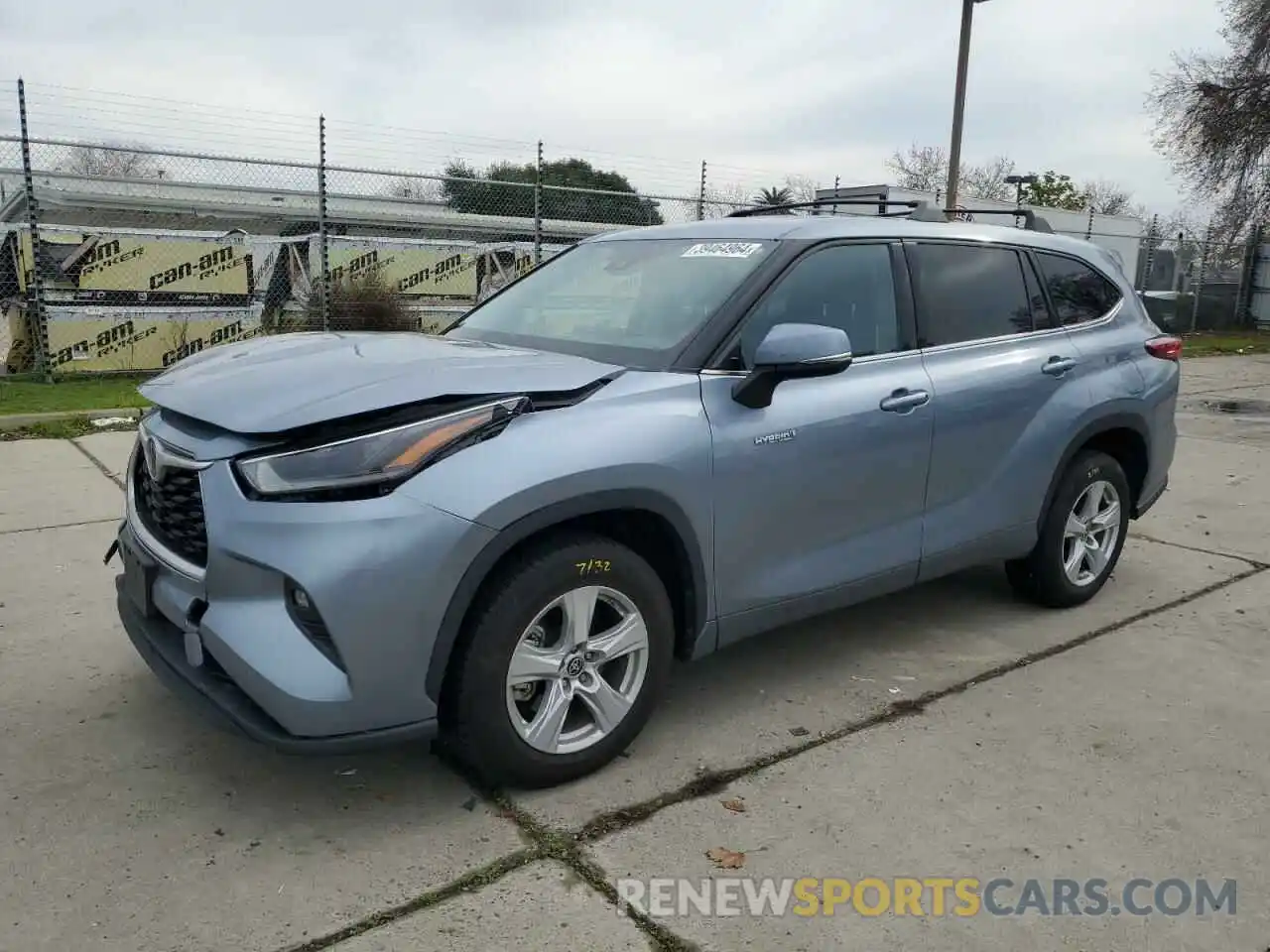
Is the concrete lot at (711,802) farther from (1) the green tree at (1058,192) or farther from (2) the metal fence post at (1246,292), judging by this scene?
(1) the green tree at (1058,192)

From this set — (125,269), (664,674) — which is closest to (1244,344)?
(125,269)

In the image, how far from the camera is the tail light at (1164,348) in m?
4.92

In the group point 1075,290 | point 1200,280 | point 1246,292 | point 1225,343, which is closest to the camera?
point 1075,290

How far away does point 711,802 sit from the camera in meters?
3.03

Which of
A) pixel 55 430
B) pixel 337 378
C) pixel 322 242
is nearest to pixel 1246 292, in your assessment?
pixel 322 242

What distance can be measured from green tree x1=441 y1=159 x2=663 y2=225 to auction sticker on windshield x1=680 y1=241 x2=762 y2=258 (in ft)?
26.9

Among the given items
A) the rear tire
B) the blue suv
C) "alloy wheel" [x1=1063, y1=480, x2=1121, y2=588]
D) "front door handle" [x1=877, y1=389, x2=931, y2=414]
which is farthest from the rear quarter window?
"front door handle" [x1=877, y1=389, x2=931, y2=414]

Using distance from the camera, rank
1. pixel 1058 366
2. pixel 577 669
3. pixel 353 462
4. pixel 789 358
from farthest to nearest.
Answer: pixel 1058 366
pixel 789 358
pixel 577 669
pixel 353 462

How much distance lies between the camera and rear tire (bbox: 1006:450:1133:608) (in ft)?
14.9

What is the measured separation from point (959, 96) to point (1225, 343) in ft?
40.2

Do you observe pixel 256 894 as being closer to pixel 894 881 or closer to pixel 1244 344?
pixel 894 881

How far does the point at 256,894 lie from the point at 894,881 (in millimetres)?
1631

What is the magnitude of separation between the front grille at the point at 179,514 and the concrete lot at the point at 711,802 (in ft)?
2.43

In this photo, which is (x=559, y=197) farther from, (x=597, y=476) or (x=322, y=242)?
(x=597, y=476)
